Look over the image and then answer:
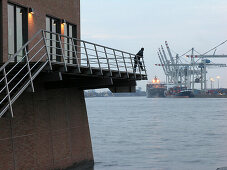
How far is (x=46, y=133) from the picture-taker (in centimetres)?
2003

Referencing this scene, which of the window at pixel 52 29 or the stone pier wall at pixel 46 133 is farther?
the window at pixel 52 29

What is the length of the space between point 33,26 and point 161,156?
18150mm

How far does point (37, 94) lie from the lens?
19.2 meters

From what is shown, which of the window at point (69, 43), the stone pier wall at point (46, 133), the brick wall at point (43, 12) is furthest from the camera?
the window at point (69, 43)

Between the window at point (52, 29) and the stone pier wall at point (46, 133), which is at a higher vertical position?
the window at point (52, 29)

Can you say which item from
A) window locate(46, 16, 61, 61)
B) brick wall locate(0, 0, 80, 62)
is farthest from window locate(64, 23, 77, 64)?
window locate(46, 16, 61, 61)

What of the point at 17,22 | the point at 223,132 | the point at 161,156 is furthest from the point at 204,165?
the point at 223,132

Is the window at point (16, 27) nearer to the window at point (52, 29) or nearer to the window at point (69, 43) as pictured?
the window at point (52, 29)

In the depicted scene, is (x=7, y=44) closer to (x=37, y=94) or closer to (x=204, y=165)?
(x=37, y=94)

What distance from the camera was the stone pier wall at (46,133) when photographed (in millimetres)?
17469

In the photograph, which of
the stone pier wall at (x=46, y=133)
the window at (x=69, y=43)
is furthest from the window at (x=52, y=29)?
the stone pier wall at (x=46, y=133)

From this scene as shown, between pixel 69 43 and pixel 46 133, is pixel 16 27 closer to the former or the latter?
pixel 46 133

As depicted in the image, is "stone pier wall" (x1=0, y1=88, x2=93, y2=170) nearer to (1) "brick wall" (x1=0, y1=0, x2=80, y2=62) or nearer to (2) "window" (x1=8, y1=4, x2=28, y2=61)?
(2) "window" (x1=8, y1=4, x2=28, y2=61)

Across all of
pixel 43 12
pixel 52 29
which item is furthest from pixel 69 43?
pixel 43 12
